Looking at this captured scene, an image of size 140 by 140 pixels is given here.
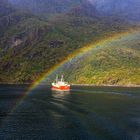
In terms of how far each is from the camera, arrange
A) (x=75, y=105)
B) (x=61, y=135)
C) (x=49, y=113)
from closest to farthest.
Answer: (x=61, y=135)
(x=49, y=113)
(x=75, y=105)

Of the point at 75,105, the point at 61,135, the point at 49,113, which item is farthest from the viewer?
the point at 75,105

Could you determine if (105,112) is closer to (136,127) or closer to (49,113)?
(49,113)

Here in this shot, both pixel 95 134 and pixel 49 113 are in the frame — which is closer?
pixel 95 134

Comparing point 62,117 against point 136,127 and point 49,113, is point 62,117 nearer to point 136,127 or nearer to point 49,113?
point 49,113

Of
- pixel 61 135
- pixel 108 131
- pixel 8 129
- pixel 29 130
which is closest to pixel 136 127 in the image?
pixel 108 131

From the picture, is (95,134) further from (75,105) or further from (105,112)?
(75,105)

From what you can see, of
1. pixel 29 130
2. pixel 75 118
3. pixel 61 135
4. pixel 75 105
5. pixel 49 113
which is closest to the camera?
pixel 61 135

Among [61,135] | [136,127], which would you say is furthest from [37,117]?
[136,127]

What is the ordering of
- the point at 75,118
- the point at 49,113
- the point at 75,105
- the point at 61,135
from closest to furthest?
the point at 61,135, the point at 75,118, the point at 49,113, the point at 75,105

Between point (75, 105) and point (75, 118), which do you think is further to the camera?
point (75, 105)
